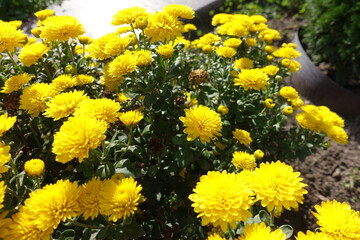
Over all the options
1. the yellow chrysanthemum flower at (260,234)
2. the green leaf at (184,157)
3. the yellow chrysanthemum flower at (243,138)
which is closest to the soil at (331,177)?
the yellow chrysanthemum flower at (243,138)

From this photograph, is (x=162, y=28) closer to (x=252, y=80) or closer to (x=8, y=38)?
(x=252, y=80)

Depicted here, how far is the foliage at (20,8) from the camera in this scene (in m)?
4.75

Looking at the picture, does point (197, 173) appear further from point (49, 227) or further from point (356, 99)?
point (356, 99)

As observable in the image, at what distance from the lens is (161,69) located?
5.37 ft

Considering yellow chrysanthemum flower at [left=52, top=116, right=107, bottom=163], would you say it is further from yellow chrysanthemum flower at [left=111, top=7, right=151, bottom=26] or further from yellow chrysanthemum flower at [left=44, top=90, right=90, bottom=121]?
yellow chrysanthemum flower at [left=111, top=7, right=151, bottom=26]

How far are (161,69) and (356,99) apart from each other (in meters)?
2.62

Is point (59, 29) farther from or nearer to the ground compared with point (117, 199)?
farther from the ground

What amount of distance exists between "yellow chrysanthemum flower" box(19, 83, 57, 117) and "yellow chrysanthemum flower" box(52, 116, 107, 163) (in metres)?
0.46

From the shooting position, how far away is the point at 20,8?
16.2 ft

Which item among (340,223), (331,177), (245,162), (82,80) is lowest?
(331,177)

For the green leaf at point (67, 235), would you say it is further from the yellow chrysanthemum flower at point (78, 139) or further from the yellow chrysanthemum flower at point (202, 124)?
the yellow chrysanthemum flower at point (202, 124)

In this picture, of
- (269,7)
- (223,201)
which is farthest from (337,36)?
(223,201)

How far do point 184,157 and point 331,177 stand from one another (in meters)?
1.99

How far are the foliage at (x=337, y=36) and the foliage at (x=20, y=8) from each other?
3981 mm
